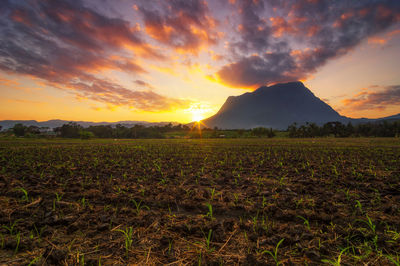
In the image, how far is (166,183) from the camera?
233 inches

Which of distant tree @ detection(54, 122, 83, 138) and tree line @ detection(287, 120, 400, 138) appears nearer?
tree line @ detection(287, 120, 400, 138)

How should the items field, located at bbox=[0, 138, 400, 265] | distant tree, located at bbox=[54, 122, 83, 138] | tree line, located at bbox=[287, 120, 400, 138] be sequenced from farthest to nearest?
1. distant tree, located at bbox=[54, 122, 83, 138]
2. tree line, located at bbox=[287, 120, 400, 138]
3. field, located at bbox=[0, 138, 400, 265]

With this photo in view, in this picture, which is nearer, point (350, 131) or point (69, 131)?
point (350, 131)

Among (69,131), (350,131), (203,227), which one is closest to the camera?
(203,227)

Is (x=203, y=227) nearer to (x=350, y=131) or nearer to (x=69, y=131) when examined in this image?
(x=350, y=131)

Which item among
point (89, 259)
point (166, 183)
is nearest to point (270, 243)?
point (89, 259)

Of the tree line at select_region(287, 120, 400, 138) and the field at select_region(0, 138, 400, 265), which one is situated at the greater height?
the tree line at select_region(287, 120, 400, 138)

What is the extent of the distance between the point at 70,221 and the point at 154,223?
1575 millimetres

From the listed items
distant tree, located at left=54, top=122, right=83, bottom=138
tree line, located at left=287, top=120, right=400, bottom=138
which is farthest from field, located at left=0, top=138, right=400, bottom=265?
distant tree, located at left=54, top=122, right=83, bottom=138

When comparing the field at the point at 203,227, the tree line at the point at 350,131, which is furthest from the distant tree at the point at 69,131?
the tree line at the point at 350,131

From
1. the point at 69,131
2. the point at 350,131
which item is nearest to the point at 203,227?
the point at 350,131

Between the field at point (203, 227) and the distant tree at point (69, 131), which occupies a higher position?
the distant tree at point (69, 131)

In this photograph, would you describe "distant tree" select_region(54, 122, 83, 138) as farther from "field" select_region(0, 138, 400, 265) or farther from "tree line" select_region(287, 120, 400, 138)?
"tree line" select_region(287, 120, 400, 138)

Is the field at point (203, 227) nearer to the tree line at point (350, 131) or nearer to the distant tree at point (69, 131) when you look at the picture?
the tree line at point (350, 131)
